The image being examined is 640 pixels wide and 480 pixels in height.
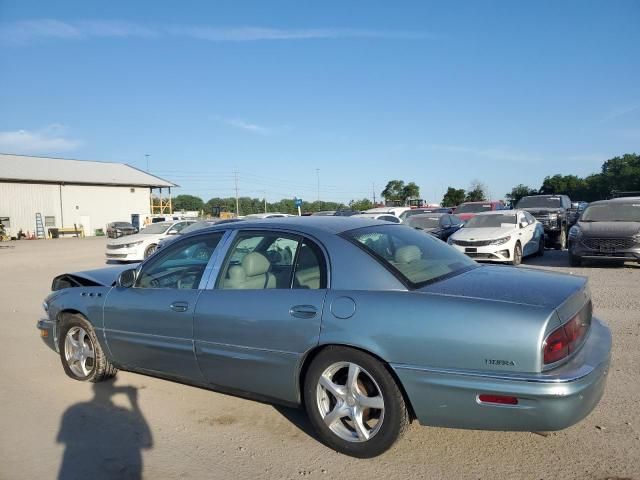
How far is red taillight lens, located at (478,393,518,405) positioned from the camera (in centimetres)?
266

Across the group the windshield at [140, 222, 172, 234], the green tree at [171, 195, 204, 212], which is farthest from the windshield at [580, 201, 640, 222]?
the green tree at [171, 195, 204, 212]

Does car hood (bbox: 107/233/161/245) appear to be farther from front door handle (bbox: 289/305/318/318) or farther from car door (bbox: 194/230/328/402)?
front door handle (bbox: 289/305/318/318)

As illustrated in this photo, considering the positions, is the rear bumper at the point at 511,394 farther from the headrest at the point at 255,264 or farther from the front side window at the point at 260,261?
the headrest at the point at 255,264

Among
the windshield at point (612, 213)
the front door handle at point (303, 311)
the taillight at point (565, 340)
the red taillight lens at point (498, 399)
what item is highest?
the windshield at point (612, 213)

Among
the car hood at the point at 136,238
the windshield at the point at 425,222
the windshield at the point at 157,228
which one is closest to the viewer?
the windshield at the point at 425,222

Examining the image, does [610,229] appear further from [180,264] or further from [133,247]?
[133,247]

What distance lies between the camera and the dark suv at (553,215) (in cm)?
1638

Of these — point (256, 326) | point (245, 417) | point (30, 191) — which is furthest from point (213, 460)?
point (30, 191)

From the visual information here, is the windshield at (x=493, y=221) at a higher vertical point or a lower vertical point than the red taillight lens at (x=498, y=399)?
higher

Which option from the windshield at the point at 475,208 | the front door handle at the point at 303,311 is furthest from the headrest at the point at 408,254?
the windshield at the point at 475,208

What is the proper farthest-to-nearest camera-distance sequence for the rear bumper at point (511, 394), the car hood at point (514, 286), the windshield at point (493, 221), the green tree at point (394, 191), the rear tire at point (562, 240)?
the green tree at point (394, 191)
the rear tire at point (562, 240)
the windshield at point (493, 221)
the car hood at point (514, 286)
the rear bumper at point (511, 394)

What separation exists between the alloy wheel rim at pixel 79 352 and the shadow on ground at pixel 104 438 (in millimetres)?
381

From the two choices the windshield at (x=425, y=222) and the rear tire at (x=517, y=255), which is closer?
the rear tire at (x=517, y=255)

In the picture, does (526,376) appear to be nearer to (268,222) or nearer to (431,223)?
(268,222)
